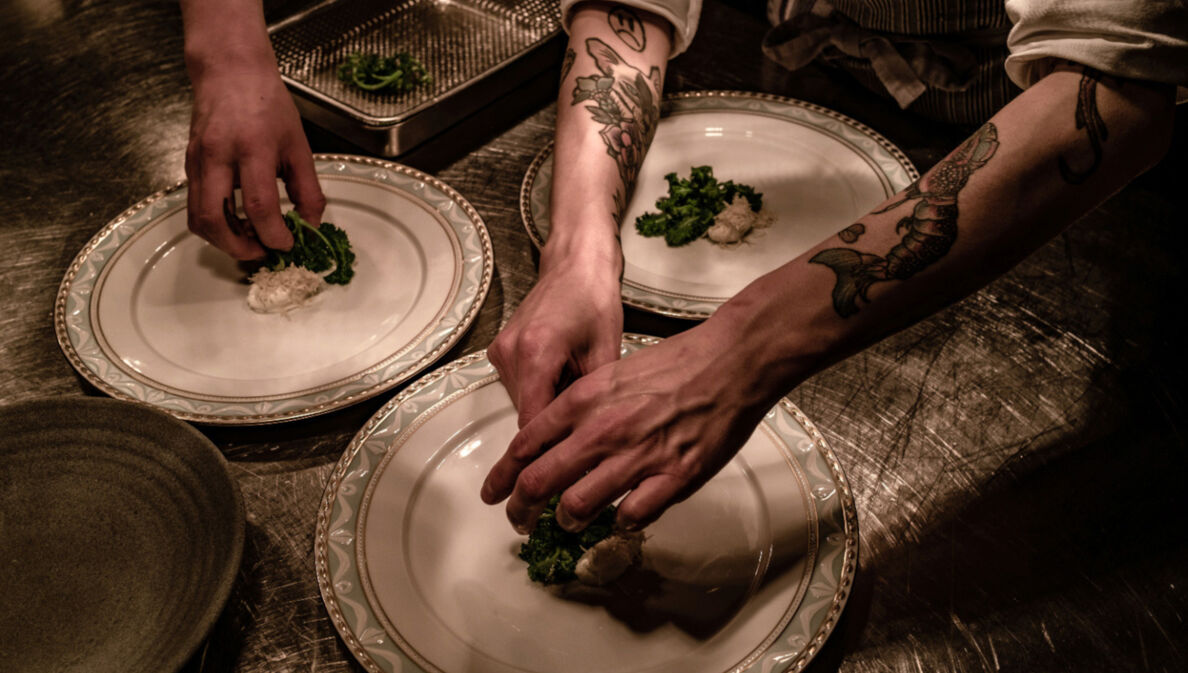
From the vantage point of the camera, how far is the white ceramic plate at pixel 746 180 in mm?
1594

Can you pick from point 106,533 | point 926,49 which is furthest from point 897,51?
point 106,533

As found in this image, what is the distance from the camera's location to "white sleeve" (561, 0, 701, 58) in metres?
1.73

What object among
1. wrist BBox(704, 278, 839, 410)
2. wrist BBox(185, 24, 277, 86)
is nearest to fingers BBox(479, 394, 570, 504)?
wrist BBox(704, 278, 839, 410)

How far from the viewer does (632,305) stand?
4.90 ft

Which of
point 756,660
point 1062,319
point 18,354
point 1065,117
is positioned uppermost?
point 1065,117

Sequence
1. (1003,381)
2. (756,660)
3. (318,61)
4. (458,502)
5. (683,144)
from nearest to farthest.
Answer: (756,660), (458,502), (1003,381), (683,144), (318,61)

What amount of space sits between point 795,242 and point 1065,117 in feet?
1.97

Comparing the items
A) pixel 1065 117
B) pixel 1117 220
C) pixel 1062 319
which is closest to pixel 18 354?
pixel 1065 117

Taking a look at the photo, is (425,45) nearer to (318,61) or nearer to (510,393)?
(318,61)

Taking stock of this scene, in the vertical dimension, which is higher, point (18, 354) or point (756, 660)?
point (756, 660)

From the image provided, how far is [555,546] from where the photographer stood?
3.93 ft

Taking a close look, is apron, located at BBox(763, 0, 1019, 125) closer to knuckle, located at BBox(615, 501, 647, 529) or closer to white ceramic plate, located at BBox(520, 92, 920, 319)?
white ceramic plate, located at BBox(520, 92, 920, 319)

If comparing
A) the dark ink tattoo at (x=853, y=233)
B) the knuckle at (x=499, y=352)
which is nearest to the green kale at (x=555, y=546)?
the knuckle at (x=499, y=352)

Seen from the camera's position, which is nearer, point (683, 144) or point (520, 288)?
point (520, 288)
